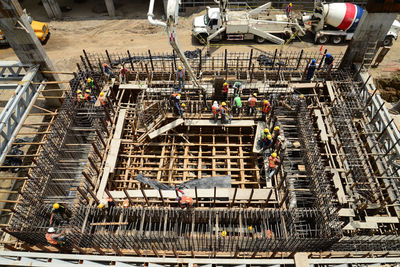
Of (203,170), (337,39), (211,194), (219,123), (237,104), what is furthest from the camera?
(337,39)

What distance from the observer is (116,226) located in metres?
11.3

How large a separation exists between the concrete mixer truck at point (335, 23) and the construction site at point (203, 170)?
8.12m

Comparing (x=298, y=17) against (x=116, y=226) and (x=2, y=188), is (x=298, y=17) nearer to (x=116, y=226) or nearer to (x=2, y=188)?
(x=116, y=226)

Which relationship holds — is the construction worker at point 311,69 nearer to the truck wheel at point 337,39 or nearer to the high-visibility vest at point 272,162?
the high-visibility vest at point 272,162

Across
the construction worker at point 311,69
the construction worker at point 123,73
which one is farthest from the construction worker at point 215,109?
the construction worker at point 123,73

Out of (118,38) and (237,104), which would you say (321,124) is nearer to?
(237,104)

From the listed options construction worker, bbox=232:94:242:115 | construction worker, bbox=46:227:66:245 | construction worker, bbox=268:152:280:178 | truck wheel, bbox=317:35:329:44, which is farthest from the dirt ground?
construction worker, bbox=46:227:66:245

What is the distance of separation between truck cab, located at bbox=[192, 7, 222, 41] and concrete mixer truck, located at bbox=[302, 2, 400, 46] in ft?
27.3

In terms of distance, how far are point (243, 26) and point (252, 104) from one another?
38.8ft

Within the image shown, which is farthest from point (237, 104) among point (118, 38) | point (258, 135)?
point (118, 38)

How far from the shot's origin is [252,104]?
1404 cm

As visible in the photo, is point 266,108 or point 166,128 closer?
point 266,108

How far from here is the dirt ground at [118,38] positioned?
23.4m

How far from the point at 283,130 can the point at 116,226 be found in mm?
9957
